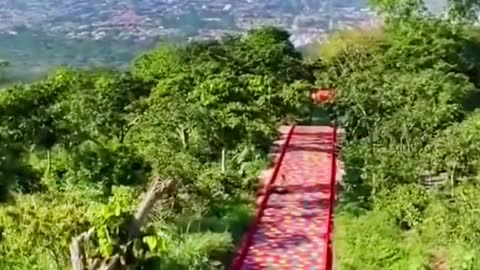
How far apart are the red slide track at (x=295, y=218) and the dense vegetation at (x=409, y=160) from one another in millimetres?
314

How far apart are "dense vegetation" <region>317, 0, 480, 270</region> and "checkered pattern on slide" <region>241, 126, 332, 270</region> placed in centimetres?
36

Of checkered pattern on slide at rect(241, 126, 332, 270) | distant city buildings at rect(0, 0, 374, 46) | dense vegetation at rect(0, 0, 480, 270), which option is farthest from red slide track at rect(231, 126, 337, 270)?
distant city buildings at rect(0, 0, 374, 46)

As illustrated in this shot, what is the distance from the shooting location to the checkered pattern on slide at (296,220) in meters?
11.3

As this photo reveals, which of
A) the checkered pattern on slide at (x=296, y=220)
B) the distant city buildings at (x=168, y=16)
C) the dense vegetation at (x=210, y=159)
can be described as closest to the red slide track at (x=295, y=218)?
the checkered pattern on slide at (x=296, y=220)

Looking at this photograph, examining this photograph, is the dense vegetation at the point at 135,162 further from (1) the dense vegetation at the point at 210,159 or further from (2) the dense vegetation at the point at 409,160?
(2) the dense vegetation at the point at 409,160

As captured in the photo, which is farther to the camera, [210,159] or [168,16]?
[168,16]

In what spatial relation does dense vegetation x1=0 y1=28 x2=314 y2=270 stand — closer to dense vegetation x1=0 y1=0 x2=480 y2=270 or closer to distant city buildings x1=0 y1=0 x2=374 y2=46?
dense vegetation x1=0 y1=0 x2=480 y2=270

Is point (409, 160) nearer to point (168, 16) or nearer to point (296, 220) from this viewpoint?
point (296, 220)

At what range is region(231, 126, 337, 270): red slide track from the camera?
1125cm

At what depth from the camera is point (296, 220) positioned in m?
13.3

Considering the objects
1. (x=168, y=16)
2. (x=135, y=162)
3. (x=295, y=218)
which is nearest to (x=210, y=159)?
(x=135, y=162)

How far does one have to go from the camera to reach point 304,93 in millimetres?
22234

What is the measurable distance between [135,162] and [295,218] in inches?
163

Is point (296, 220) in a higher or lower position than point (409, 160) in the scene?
lower
